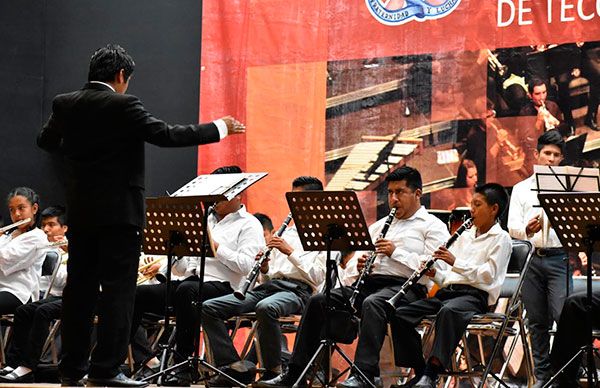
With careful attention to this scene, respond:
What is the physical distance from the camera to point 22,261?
736 cm

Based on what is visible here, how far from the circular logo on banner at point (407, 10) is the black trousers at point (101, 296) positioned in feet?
13.2

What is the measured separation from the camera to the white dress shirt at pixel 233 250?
6.82 metres

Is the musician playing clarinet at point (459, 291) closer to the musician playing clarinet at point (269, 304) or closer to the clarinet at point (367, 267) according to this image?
the clarinet at point (367, 267)

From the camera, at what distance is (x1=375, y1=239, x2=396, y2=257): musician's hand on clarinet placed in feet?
19.6

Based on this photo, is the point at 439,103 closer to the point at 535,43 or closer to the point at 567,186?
the point at 535,43

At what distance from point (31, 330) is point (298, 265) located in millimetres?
1961

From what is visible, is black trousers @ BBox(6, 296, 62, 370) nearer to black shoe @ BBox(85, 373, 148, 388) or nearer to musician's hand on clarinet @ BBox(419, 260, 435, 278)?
black shoe @ BBox(85, 373, 148, 388)

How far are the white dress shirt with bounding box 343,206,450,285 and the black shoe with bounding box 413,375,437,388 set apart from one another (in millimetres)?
744

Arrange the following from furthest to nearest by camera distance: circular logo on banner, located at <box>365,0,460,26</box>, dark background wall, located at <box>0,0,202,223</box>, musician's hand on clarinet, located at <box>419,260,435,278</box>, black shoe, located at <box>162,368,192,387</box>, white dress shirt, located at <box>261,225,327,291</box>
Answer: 1. dark background wall, located at <box>0,0,202,223</box>
2. circular logo on banner, located at <box>365,0,460,26</box>
3. white dress shirt, located at <box>261,225,327,291</box>
4. black shoe, located at <box>162,368,192,387</box>
5. musician's hand on clarinet, located at <box>419,260,435,278</box>

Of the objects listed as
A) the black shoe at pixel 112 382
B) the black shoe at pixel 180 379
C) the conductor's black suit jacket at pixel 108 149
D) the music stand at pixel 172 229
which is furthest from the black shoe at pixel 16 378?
the conductor's black suit jacket at pixel 108 149

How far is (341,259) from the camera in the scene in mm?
7070

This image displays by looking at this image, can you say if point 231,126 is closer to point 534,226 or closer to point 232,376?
point 232,376

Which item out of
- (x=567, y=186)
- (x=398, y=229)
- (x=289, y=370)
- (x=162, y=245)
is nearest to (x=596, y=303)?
(x=567, y=186)

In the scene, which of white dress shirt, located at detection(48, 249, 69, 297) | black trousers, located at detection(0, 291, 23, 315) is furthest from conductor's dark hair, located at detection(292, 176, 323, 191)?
black trousers, located at detection(0, 291, 23, 315)
